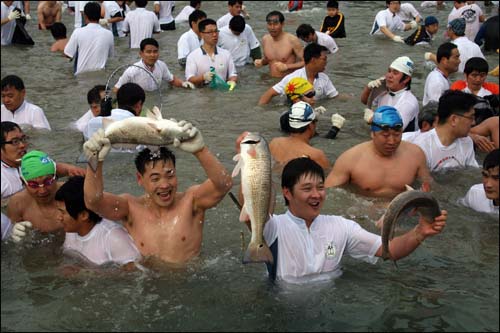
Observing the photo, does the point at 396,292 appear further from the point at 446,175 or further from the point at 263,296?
the point at 446,175

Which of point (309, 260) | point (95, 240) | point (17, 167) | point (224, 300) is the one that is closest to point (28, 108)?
point (17, 167)

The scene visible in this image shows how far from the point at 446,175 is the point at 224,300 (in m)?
3.32

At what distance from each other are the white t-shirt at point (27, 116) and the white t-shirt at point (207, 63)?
335cm

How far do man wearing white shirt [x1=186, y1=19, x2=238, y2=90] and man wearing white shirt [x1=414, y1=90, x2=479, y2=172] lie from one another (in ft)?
16.3

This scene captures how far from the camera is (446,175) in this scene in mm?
7770

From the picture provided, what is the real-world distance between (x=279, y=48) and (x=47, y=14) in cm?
801

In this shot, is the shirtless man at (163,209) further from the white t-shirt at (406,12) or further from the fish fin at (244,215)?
the white t-shirt at (406,12)

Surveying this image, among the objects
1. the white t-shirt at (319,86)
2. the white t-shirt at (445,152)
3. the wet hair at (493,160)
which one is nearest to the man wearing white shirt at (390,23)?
the white t-shirt at (319,86)

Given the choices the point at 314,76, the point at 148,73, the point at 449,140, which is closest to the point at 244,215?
the point at 449,140

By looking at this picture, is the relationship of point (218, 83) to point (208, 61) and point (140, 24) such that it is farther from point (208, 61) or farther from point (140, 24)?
point (140, 24)

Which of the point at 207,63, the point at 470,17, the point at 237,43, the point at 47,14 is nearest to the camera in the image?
the point at 207,63

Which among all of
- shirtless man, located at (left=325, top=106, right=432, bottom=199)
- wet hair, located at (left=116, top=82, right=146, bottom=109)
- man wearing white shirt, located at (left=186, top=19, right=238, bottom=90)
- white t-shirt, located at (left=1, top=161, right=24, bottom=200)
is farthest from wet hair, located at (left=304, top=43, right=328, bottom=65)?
white t-shirt, located at (left=1, top=161, right=24, bottom=200)

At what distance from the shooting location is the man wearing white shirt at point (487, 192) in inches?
246

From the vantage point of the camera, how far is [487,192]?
6.36 meters
